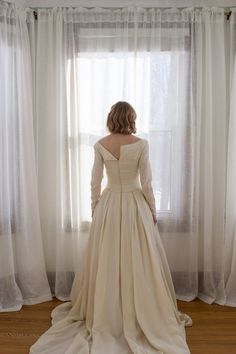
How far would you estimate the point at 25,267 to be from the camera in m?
2.79

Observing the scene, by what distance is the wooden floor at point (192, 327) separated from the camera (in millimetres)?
2179

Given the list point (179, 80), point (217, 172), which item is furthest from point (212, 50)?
point (217, 172)

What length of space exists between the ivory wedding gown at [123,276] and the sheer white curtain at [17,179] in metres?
0.54

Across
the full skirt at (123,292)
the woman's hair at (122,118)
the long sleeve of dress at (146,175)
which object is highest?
the woman's hair at (122,118)

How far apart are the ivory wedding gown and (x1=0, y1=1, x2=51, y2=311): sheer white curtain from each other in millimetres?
541

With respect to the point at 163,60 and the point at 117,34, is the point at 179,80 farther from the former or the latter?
the point at 117,34

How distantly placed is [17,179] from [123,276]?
3.80 feet

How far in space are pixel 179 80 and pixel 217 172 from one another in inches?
32.4

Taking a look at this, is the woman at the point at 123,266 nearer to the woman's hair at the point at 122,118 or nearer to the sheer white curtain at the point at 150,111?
the woman's hair at the point at 122,118

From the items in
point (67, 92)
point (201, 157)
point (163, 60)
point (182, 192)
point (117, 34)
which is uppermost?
point (117, 34)

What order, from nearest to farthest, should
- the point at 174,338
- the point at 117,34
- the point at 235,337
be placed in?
the point at 174,338 < the point at 235,337 < the point at 117,34

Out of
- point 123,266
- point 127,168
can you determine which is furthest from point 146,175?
point 123,266

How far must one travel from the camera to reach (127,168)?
2270 mm

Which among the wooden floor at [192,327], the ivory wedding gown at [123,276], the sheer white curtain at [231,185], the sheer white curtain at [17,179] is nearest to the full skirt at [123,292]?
the ivory wedding gown at [123,276]
